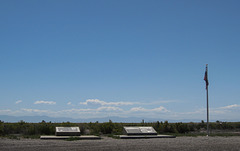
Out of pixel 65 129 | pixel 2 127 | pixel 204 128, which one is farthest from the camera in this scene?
pixel 204 128

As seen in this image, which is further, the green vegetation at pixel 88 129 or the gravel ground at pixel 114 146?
the green vegetation at pixel 88 129

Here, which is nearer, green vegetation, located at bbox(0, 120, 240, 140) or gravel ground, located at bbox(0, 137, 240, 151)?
gravel ground, located at bbox(0, 137, 240, 151)

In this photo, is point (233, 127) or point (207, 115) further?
point (233, 127)

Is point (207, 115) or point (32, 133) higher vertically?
point (207, 115)

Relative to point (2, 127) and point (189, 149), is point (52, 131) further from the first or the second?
point (189, 149)

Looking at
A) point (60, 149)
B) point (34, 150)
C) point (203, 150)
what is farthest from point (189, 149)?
point (34, 150)

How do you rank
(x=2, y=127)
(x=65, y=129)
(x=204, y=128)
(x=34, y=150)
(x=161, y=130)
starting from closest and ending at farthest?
(x=34, y=150)
(x=65, y=129)
(x=2, y=127)
(x=161, y=130)
(x=204, y=128)

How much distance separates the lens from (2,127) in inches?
1036

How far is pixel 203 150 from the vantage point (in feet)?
49.2

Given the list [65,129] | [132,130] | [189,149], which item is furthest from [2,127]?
[189,149]

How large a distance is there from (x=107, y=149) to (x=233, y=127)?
1193 inches

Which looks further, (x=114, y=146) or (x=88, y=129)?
(x=88, y=129)

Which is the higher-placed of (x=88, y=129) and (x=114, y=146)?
(x=114, y=146)

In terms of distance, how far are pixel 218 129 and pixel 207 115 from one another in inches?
516
